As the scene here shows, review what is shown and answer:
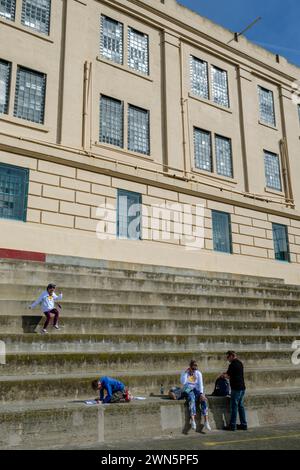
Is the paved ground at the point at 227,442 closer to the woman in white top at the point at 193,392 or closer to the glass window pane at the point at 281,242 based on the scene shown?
the woman in white top at the point at 193,392

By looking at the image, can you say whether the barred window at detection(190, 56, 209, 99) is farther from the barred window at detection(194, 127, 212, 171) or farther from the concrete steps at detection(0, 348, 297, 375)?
the concrete steps at detection(0, 348, 297, 375)

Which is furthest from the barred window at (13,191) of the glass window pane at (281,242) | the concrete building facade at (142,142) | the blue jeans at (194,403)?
the glass window pane at (281,242)

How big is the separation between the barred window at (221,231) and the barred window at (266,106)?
7.96 metres

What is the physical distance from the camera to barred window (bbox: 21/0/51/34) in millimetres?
17703

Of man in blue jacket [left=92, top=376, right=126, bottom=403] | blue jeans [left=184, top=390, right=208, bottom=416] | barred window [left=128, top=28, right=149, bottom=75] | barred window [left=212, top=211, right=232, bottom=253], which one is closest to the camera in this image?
man in blue jacket [left=92, top=376, right=126, bottom=403]

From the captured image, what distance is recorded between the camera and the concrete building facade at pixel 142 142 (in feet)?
51.8

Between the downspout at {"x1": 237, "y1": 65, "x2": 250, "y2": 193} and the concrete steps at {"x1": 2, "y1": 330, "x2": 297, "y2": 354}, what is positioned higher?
the downspout at {"x1": 237, "y1": 65, "x2": 250, "y2": 193}

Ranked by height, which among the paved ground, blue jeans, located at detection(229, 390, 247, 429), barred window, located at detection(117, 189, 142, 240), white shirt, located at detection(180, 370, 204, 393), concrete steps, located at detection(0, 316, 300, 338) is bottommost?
the paved ground

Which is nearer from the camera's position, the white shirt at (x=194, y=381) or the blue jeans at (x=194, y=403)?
the blue jeans at (x=194, y=403)

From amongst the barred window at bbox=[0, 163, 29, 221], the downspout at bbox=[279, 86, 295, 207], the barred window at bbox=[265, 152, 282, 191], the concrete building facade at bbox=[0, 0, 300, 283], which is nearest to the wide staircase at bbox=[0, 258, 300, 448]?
the concrete building facade at bbox=[0, 0, 300, 283]

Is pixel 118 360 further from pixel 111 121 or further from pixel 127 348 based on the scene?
pixel 111 121

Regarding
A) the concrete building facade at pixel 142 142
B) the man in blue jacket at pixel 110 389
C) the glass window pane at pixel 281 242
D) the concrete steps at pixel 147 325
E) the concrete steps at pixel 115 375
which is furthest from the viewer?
the glass window pane at pixel 281 242

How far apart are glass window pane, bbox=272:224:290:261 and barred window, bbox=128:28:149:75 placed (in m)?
10.0
